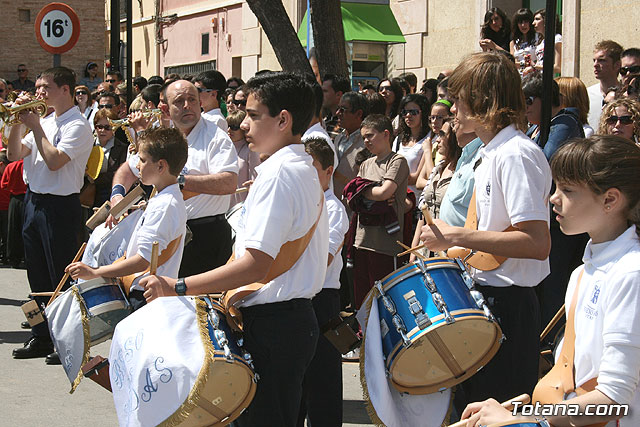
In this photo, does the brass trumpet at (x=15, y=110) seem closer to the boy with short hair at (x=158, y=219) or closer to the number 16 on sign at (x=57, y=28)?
the boy with short hair at (x=158, y=219)

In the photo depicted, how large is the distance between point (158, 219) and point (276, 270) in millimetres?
→ 1506

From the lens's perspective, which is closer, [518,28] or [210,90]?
[210,90]

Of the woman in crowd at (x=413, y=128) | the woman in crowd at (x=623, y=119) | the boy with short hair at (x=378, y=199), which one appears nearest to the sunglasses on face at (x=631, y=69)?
the woman in crowd at (x=623, y=119)

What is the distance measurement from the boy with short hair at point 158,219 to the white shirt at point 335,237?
834 millimetres

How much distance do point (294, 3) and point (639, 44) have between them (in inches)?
→ 397

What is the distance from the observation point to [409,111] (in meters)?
8.30

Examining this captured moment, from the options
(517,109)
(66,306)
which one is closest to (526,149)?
(517,109)

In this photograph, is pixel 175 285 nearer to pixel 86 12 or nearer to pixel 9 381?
pixel 9 381

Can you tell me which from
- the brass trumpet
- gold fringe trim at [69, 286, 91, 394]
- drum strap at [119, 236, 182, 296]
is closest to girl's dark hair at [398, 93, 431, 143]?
the brass trumpet

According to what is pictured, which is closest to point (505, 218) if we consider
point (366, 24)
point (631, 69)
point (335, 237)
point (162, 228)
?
point (335, 237)

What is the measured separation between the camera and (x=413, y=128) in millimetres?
8367

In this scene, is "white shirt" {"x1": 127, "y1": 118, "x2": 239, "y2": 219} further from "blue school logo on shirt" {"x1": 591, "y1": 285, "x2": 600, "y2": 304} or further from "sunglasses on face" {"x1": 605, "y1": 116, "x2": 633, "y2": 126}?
"blue school logo on shirt" {"x1": 591, "y1": 285, "x2": 600, "y2": 304}

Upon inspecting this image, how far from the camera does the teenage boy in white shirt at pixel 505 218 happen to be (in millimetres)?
3484

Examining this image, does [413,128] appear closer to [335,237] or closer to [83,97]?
[335,237]
